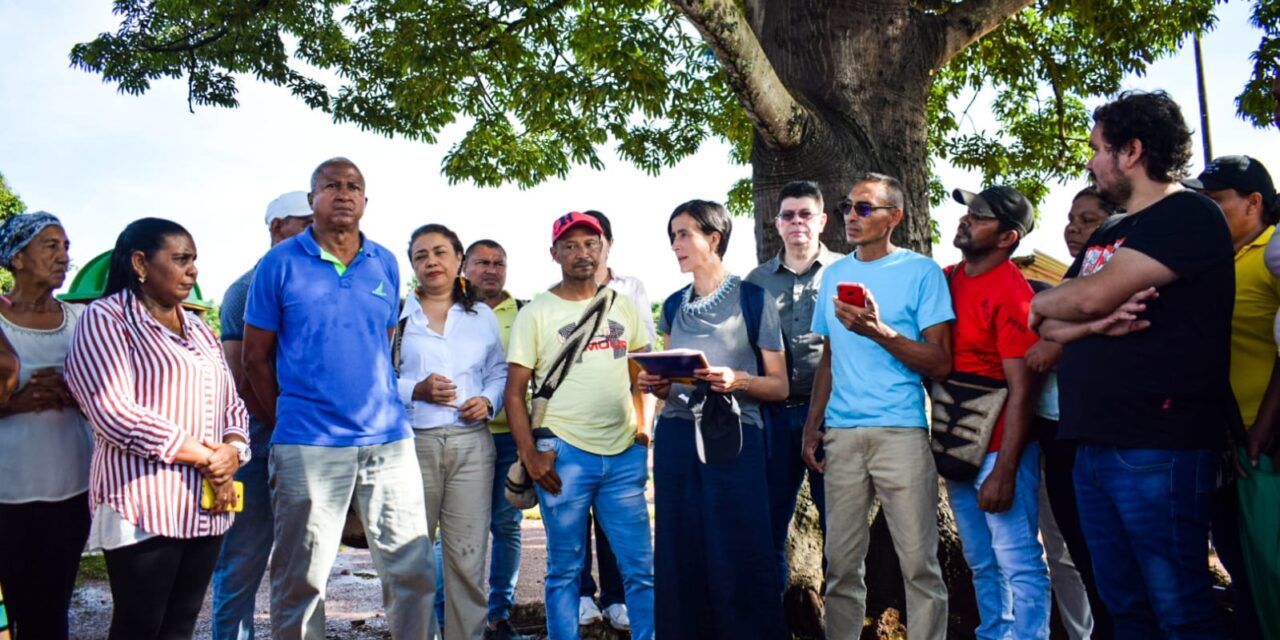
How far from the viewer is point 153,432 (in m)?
3.33

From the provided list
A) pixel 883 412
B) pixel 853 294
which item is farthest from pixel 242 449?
pixel 883 412

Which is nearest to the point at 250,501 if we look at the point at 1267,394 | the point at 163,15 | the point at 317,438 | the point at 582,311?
the point at 317,438

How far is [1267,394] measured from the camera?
327 cm

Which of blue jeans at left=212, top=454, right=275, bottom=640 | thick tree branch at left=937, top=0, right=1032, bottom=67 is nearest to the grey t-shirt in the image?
blue jeans at left=212, top=454, right=275, bottom=640

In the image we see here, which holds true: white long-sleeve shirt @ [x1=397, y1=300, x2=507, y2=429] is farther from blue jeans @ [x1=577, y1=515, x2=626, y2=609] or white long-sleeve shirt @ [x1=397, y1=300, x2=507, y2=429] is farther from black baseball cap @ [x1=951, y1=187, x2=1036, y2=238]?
black baseball cap @ [x1=951, y1=187, x2=1036, y2=238]

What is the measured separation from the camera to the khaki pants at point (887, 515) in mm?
4027

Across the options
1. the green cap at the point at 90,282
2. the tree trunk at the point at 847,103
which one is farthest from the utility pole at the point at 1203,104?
the green cap at the point at 90,282

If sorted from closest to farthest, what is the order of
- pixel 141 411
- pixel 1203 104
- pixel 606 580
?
pixel 141 411, pixel 606 580, pixel 1203 104

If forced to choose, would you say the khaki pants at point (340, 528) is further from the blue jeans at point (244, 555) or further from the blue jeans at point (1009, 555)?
the blue jeans at point (1009, 555)

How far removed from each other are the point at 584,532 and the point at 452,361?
3.57 feet

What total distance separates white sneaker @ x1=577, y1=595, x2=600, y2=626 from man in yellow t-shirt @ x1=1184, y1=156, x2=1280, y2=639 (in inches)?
124

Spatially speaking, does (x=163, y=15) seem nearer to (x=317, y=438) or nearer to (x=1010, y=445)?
(x=317, y=438)

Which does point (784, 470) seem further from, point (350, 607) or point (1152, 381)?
point (350, 607)

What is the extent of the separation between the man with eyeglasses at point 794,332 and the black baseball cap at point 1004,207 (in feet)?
2.64
